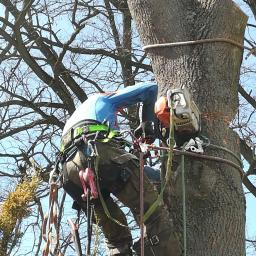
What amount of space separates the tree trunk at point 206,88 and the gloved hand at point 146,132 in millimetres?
228

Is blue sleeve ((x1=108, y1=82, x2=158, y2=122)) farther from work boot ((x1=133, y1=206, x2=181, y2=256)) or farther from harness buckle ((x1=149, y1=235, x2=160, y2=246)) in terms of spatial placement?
harness buckle ((x1=149, y1=235, x2=160, y2=246))

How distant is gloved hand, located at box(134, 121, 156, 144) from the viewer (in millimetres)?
3779

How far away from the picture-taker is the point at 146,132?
3.83 meters

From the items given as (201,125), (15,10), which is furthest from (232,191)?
(15,10)

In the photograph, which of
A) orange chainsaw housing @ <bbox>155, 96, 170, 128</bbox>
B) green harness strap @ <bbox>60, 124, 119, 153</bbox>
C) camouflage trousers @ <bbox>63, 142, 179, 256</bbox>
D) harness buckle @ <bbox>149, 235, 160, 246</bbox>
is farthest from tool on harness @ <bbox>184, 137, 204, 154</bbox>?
harness buckle @ <bbox>149, 235, 160, 246</bbox>

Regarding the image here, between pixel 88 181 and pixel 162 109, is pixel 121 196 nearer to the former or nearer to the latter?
pixel 88 181

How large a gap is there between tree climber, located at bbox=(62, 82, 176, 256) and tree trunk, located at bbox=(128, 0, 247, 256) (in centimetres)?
14

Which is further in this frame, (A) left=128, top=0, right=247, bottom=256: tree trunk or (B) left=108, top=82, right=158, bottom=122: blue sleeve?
(B) left=108, top=82, right=158, bottom=122: blue sleeve

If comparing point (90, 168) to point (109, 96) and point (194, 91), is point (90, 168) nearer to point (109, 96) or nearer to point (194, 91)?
point (109, 96)

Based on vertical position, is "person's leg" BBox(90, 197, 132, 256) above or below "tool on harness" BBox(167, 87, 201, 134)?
below

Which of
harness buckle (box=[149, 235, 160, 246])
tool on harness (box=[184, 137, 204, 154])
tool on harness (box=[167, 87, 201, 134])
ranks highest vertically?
tool on harness (box=[167, 87, 201, 134])

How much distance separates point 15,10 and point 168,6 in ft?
13.0

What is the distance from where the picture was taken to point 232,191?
11.5ft

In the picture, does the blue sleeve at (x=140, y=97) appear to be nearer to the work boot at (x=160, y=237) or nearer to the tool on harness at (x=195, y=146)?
the tool on harness at (x=195, y=146)
